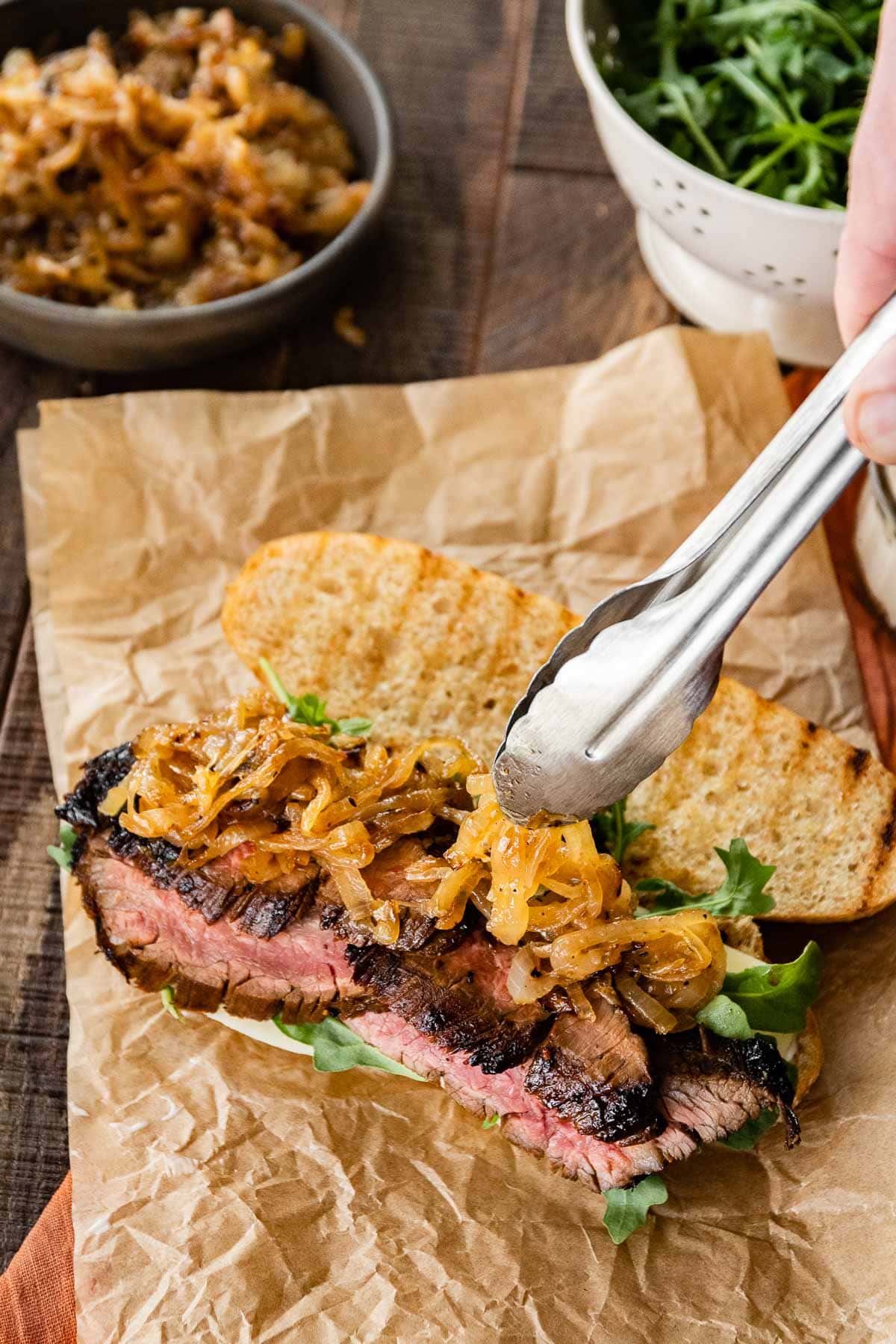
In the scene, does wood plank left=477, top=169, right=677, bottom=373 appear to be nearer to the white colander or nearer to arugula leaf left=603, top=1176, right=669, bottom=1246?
the white colander

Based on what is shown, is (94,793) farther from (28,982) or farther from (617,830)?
(617,830)

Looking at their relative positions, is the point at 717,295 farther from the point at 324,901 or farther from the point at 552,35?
the point at 324,901

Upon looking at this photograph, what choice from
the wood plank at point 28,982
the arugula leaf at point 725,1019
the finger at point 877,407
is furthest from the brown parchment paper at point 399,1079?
the finger at point 877,407

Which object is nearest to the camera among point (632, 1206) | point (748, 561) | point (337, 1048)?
point (748, 561)

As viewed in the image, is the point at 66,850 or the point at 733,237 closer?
the point at 66,850

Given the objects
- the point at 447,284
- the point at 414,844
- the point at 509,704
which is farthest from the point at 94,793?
the point at 447,284

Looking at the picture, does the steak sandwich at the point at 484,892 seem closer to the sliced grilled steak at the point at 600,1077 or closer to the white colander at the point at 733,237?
the sliced grilled steak at the point at 600,1077

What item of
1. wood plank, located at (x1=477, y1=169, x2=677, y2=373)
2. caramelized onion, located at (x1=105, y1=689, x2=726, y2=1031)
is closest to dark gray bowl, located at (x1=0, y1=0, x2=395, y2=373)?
wood plank, located at (x1=477, y1=169, x2=677, y2=373)

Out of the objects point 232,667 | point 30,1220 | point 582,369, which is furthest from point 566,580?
point 30,1220
